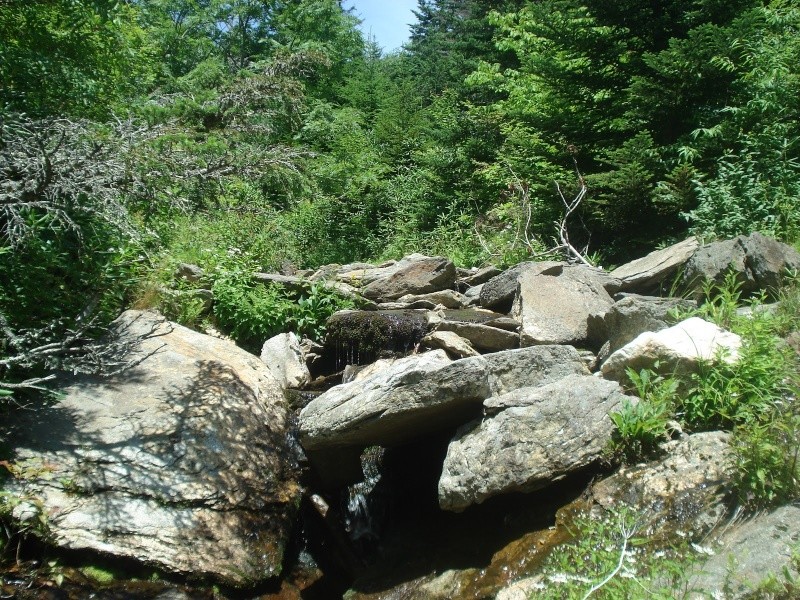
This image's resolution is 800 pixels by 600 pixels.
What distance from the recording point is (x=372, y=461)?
263 inches

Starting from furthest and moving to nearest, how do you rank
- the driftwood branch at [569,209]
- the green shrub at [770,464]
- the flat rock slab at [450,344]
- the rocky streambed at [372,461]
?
the driftwood branch at [569,209] → the flat rock slab at [450,344] → the rocky streambed at [372,461] → the green shrub at [770,464]

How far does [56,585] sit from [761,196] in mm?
7823

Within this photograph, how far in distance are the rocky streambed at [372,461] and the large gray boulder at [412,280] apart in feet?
5.68

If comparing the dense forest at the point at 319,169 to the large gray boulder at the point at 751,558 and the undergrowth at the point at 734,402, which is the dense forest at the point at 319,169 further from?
the large gray boulder at the point at 751,558

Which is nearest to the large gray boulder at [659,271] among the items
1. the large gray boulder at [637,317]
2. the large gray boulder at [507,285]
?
the large gray boulder at [507,285]

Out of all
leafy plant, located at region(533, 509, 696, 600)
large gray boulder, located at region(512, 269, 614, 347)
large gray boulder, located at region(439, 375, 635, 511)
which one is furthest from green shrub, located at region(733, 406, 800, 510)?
large gray boulder, located at region(512, 269, 614, 347)

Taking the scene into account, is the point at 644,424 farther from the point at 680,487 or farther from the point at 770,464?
the point at 770,464

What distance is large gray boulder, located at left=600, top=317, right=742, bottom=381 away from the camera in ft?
16.4

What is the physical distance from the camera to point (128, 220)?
5.48 metres

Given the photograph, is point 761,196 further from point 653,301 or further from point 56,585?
point 56,585

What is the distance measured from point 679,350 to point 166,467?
3936 millimetres

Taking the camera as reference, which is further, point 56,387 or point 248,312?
point 248,312

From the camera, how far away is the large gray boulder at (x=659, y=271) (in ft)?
24.1

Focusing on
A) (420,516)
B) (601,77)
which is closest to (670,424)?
(420,516)
